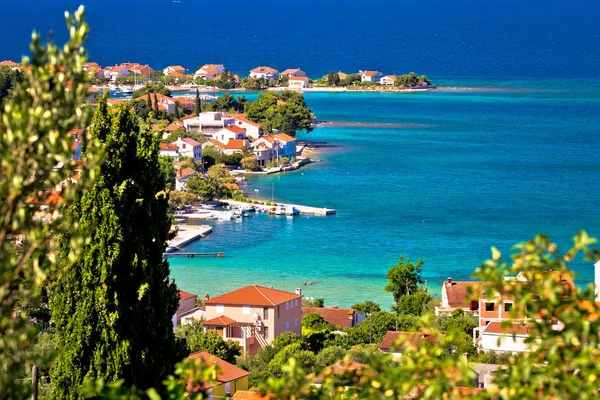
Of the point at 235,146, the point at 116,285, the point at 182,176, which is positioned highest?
the point at 116,285

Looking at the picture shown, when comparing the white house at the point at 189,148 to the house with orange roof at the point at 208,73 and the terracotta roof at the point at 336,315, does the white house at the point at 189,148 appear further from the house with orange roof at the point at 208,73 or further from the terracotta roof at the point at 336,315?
the house with orange roof at the point at 208,73

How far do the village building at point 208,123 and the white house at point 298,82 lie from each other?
22.0 meters

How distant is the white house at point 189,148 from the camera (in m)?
35.2

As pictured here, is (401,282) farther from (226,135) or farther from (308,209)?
(226,135)

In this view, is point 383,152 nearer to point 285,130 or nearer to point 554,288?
point 285,130

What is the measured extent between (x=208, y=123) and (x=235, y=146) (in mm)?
3181

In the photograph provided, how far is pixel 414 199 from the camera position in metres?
29.7

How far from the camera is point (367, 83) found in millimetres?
65188

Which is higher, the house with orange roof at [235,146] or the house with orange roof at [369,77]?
the house with orange roof at [369,77]

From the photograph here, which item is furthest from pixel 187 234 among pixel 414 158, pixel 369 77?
pixel 369 77

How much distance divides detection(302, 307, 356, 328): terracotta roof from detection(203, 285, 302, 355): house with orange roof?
53 cm

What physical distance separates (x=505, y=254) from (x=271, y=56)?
215 feet

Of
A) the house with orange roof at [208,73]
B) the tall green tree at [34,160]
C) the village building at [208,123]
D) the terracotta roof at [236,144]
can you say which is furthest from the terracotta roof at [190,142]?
the tall green tree at [34,160]

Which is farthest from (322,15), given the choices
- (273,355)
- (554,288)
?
(554,288)
